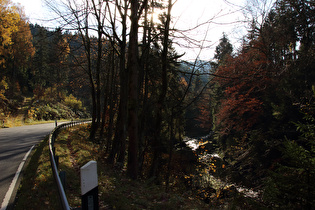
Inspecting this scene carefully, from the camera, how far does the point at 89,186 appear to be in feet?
6.76

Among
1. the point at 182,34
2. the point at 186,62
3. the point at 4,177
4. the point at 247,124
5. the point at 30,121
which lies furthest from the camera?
the point at 30,121

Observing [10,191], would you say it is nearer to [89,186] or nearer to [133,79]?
[89,186]

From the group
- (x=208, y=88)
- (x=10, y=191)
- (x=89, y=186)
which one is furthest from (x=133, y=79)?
(x=89, y=186)

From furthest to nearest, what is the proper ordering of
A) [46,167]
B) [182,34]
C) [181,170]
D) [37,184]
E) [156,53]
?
1. [181,170]
2. [156,53]
3. [182,34]
4. [46,167]
5. [37,184]

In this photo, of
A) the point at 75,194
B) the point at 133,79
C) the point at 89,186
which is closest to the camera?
the point at 89,186

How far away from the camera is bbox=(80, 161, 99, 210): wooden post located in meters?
2.00

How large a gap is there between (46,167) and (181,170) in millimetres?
10464

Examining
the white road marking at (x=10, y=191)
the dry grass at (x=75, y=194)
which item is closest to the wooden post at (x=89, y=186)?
the dry grass at (x=75, y=194)

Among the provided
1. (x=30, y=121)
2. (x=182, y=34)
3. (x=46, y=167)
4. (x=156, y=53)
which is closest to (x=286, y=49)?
(x=156, y=53)

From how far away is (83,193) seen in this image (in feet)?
6.66

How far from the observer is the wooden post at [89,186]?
2.00 m

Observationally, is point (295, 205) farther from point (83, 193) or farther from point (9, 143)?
point (9, 143)

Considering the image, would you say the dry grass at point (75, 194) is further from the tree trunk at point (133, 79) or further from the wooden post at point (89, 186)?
the wooden post at point (89, 186)

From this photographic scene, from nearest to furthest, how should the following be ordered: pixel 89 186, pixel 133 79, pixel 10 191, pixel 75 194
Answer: pixel 89 186 < pixel 10 191 < pixel 75 194 < pixel 133 79
